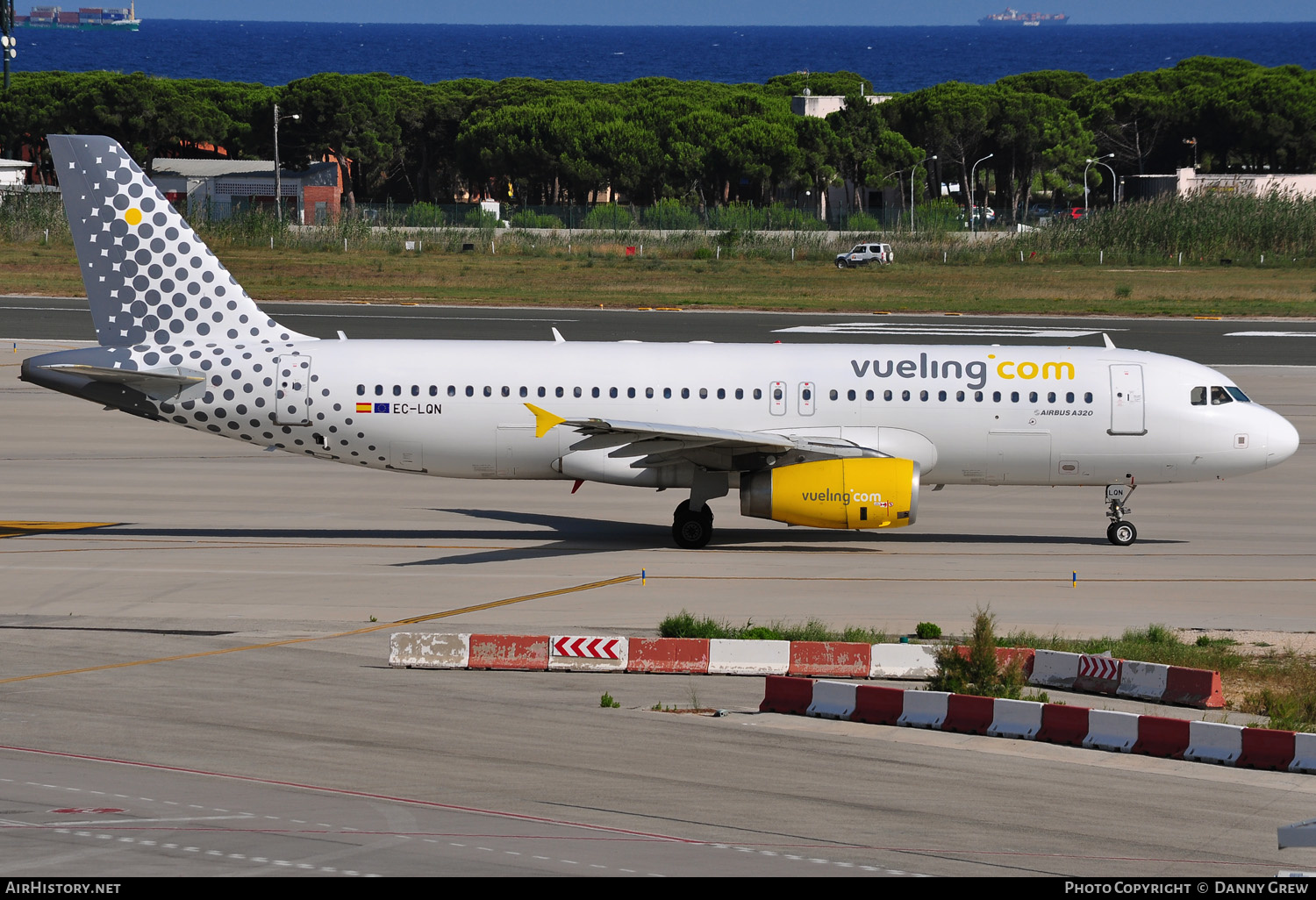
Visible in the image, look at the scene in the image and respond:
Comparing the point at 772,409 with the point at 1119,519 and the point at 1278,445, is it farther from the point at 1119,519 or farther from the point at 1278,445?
the point at 1278,445

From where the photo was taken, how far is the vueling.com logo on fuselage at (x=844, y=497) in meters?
29.0

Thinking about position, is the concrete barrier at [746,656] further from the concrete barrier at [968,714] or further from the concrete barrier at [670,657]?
the concrete barrier at [968,714]

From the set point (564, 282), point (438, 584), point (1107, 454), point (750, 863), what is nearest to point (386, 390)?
point (438, 584)

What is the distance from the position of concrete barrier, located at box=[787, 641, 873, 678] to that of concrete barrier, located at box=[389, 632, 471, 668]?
4584 millimetres

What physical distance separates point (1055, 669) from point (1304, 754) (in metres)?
4.25

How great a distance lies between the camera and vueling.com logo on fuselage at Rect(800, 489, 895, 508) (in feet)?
95.2

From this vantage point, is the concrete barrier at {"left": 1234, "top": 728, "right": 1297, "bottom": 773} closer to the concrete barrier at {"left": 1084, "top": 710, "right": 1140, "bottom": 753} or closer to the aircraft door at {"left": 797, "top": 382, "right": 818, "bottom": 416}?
the concrete barrier at {"left": 1084, "top": 710, "right": 1140, "bottom": 753}

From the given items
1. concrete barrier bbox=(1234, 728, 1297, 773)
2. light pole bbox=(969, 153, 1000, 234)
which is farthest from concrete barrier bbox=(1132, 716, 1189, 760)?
light pole bbox=(969, 153, 1000, 234)

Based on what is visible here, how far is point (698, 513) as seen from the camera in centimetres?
3112

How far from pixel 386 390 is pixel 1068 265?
79.3m

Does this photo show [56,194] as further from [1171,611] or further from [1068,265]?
[1171,611]

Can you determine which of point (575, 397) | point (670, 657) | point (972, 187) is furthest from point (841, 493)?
point (972, 187)

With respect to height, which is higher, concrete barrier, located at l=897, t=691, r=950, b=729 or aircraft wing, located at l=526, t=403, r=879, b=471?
aircraft wing, located at l=526, t=403, r=879, b=471
